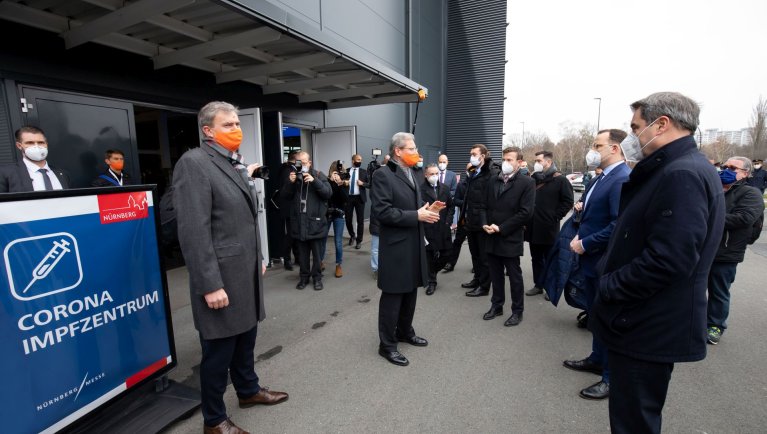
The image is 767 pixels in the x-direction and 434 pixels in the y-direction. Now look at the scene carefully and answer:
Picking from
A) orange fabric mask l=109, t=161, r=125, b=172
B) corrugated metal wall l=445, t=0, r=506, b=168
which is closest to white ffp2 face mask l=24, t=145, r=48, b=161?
orange fabric mask l=109, t=161, r=125, b=172

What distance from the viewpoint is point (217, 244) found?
7.18 ft

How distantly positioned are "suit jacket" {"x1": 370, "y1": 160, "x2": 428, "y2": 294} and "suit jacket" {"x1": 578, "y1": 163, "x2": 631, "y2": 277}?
55.6 inches

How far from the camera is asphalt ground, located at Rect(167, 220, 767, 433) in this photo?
8.48 ft

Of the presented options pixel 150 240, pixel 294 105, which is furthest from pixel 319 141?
pixel 150 240

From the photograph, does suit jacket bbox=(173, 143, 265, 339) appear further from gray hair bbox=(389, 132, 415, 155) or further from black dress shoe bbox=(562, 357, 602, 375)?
black dress shoe bbox=(562, 357, 602, 375)

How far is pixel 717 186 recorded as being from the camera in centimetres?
170

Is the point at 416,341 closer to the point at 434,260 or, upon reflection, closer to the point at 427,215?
the point at 427,215

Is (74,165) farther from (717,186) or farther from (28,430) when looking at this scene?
(717,186)

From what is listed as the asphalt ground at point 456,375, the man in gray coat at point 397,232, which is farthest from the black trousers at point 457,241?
the man in gray coat at point 397,232

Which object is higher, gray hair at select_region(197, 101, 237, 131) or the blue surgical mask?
gray hair at select_region(197, 101, 237, 131)

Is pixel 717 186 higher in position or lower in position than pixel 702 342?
higher

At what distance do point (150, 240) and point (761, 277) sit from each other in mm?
8870

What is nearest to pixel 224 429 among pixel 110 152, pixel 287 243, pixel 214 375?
pixel 214 375

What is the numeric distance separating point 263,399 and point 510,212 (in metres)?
3.06
